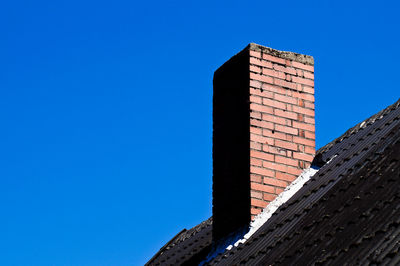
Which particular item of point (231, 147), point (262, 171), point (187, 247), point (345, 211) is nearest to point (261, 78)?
point (231, 147)

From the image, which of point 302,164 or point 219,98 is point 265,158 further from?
point 219,98

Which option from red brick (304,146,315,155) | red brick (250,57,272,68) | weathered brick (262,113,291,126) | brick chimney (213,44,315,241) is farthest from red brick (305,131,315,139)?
red brick (250,57,272,68)

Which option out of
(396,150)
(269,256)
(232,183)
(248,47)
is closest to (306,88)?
(248,47)

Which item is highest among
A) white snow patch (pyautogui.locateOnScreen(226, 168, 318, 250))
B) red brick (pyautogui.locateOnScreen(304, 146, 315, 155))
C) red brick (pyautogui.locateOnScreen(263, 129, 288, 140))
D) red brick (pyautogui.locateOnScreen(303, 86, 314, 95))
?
red brick (pyautogui.locateOnScreen(303, 86, 314, 95))

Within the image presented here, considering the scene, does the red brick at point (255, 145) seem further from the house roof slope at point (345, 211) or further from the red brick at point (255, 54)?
the red brick at point (255, 54)

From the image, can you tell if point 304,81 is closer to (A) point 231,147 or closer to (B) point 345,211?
(A) point 231,147

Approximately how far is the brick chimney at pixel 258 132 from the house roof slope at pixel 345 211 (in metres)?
0.29

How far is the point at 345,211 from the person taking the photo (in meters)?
5.36

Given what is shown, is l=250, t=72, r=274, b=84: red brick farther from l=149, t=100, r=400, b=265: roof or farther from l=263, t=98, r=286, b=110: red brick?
l=149, t=100, r=400, b=265: roof

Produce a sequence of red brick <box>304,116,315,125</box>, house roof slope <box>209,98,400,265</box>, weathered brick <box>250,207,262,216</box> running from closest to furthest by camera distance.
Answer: house roof slope <box>209,98,400,265</box>, weathered brick <box>250,207,262,216</box>, red brick <box>304,116,315,125</box>

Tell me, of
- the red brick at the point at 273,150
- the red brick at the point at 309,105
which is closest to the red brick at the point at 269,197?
the red brick at the point at 273,150

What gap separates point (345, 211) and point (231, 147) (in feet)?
7.60

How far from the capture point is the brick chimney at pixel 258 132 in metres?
7.14

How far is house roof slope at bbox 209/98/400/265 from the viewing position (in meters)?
4.59
